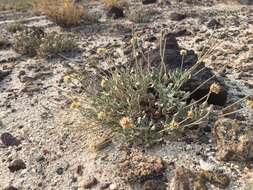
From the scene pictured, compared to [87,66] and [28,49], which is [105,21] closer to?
[28,49]

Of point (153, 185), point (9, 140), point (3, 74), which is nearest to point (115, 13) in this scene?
point (3, 74)

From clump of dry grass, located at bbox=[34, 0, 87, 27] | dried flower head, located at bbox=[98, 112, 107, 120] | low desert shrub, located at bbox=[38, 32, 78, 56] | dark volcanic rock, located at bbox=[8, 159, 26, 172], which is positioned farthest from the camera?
clump of dry grass, located at bbox=[34, 0, 87, 27]

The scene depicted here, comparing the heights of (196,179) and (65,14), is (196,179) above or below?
above

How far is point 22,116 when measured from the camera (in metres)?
5.20

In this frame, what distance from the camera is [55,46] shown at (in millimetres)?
7039

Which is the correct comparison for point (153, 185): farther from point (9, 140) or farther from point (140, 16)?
point (140, 16)

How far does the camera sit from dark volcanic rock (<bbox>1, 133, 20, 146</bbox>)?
469 cm

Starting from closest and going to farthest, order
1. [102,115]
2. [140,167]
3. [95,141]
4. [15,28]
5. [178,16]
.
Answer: [140,167] → [102,115] → [95,141] → [178,16] → [15,28]

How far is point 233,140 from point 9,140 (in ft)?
7.55

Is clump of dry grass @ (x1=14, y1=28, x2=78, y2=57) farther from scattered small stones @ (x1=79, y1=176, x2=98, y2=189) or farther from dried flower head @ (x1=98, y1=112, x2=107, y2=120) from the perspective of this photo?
scattered small stones @ (x1=79, y1=176, x2=98, y2=189)

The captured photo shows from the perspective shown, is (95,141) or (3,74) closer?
(95,141)

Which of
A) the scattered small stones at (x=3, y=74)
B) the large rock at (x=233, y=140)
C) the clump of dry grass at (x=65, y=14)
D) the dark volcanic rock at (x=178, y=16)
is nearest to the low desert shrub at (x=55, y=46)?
the scattered small stones at (x=3, y=74)

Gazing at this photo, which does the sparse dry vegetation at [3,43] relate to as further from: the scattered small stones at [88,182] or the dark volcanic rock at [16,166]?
the scattered small stones at [88,182]

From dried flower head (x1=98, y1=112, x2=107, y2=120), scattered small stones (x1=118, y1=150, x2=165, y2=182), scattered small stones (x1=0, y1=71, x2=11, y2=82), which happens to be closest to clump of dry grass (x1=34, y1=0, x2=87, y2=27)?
scattered small stones (x1=0, y1=71, x2=11, y2=82)
